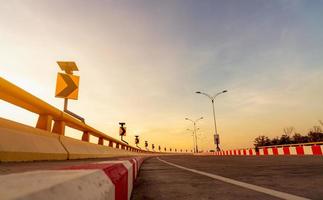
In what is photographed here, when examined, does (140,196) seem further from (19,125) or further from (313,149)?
(313,149)

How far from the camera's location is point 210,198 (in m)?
3.33

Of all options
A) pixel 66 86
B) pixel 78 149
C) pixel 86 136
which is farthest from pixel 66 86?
pixel 86 136

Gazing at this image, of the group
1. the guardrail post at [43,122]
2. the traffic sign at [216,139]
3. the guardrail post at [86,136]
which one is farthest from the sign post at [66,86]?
the traffic sign at [216,139]

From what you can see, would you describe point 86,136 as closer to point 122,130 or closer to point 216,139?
point 122,130

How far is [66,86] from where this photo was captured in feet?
29.2

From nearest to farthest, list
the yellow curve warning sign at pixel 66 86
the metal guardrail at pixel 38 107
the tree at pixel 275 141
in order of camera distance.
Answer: the metal guardrail at pixel 38 107
the yellow curve warning sign at pixel 66 86
the tree at pixel 275 141

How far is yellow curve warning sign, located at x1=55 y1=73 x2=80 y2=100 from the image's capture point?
29.0 feet

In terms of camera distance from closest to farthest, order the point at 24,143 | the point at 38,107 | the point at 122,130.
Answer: the point at 24,143 → the point at 38,107 → the point at 122,130

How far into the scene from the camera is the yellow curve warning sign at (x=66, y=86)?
883 cm

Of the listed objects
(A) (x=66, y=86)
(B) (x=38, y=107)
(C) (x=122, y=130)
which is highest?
(C) (x=122, y=130)

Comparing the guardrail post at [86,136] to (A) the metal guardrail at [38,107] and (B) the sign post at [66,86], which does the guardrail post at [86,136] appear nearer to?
(B) the sign post at [66,86]

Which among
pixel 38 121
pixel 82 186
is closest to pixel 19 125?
pixel 38 121

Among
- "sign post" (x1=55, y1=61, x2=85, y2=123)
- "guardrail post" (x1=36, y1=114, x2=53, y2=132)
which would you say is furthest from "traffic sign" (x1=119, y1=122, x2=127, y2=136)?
"guardrail post" (x1=36, y1=114, x2=53, y2=132)

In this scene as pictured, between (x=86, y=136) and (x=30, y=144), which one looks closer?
(x=30, y=144)
